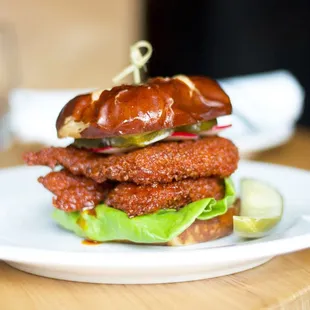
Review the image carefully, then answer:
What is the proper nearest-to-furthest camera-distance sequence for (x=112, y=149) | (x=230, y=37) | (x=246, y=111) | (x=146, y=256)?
(x=146, y=256) → (x=112, y=149) → (x=246, y=111) → (x=230, y=37)

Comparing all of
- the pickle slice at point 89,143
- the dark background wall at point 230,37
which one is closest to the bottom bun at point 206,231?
the pickle slice at point 89,143

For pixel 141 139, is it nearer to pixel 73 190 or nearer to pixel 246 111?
pixel 73 190

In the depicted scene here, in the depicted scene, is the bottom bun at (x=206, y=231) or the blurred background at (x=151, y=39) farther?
the blurred background at (x=151, y=39)

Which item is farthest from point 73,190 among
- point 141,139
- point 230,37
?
point 230,37

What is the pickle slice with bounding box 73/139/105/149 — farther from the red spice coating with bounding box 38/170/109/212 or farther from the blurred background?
the blurred background

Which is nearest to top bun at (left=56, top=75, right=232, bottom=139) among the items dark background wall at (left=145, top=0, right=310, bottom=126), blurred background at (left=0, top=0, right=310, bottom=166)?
blurred background at (left=0, top=0, right=310, bottom=166)

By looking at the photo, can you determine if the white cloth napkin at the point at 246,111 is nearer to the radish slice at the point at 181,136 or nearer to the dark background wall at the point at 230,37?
the radish slice at the point at 181,136
